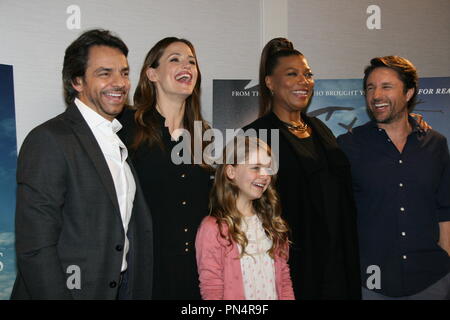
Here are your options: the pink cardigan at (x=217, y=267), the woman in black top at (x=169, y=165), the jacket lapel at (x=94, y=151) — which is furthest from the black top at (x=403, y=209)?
the jacket lapel at (x=94, y=151)

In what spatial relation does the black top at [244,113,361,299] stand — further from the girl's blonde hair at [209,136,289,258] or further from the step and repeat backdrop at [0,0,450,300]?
the step and repeat backdrop at [0,0,450,300]

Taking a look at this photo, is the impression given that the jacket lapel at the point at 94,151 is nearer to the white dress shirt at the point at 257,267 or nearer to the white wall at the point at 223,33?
the white dress shirt at the point at 257,267

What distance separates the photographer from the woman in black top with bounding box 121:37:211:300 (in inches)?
108

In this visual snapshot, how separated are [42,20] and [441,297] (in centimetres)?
360

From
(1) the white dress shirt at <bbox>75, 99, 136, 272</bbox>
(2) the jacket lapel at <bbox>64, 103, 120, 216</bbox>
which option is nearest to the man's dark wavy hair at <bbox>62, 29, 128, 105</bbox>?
(1) the white dress shirt at <bbox>75, 99, 136, 272</bbox>

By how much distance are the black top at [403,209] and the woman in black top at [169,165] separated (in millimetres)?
1046

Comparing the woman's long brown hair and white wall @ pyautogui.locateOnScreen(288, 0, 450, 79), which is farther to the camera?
white wall @ pyautogui.locateOnScreen(288, 0, 450, 79)

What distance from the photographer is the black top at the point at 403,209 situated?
3045 mm

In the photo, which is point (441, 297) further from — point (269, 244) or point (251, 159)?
point (251, 159)

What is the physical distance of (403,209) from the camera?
3047mm

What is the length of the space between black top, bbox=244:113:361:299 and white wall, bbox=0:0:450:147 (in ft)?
5.24
